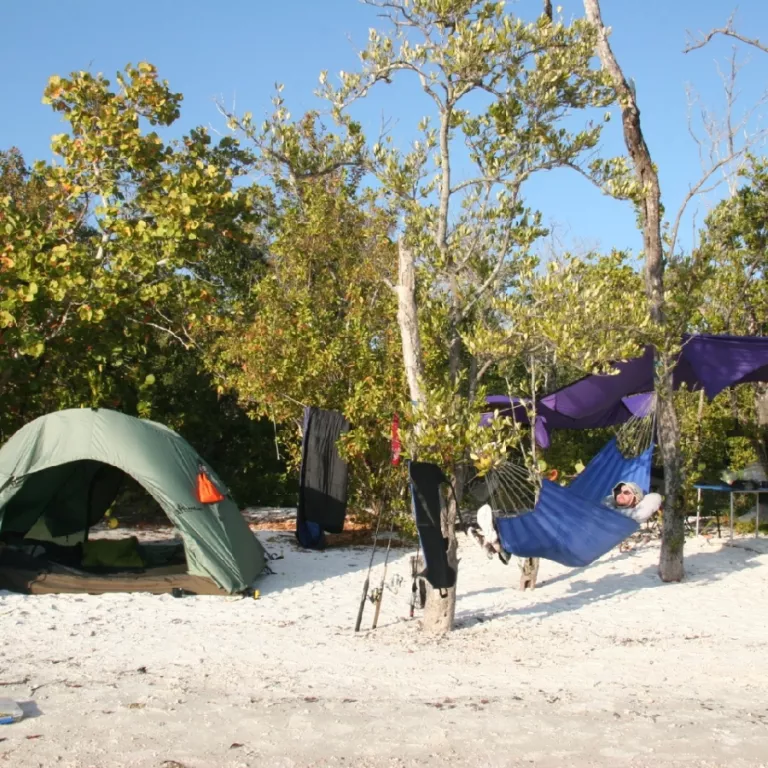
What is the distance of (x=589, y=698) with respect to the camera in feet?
13.3

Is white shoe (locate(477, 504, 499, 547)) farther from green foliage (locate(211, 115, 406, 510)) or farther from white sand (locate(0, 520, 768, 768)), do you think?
green foliage (locate(211, 115, 406, 510))

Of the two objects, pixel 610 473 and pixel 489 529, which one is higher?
pixel 610 473

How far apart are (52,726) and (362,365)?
531 centimetres

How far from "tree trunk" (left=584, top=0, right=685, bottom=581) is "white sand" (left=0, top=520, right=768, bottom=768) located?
0.37 meters

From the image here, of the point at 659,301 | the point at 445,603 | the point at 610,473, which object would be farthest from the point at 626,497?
the point at 445,603

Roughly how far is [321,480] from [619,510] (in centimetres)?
270

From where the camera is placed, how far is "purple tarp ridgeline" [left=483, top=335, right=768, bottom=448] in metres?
7.37

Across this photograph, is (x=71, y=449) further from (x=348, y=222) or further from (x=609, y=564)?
(x=348, y=222)

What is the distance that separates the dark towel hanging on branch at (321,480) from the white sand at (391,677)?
958 mm

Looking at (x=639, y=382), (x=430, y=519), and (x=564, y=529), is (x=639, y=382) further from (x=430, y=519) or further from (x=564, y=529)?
(x=430, y=519)

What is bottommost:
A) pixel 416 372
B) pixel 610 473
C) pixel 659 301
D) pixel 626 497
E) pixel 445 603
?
pixel 445 603

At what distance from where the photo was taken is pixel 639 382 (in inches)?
322

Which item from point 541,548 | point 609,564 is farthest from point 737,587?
point 541,548

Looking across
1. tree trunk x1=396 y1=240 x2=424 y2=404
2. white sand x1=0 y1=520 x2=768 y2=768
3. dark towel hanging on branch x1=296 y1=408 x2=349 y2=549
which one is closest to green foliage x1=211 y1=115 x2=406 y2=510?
dark towel hanging on branch x1=296 y1=408 x2=349 y2=549
